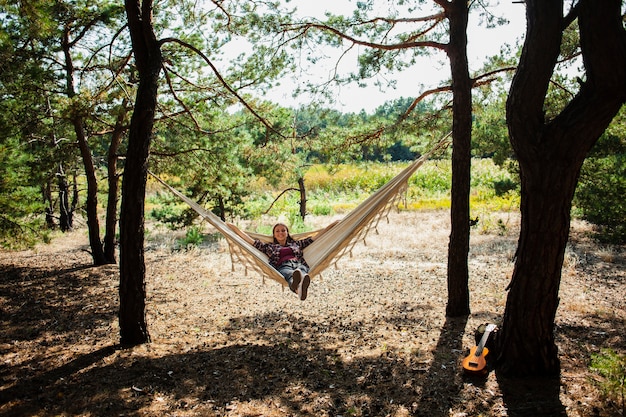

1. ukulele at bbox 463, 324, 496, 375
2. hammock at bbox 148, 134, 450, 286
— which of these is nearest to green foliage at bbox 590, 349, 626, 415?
ukulele at bbox 463, 324, 496, 375

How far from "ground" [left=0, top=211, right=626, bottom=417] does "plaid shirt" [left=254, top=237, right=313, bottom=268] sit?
459mm

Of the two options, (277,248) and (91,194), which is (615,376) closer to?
(277,248)

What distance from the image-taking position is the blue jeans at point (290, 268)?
3.23 meters

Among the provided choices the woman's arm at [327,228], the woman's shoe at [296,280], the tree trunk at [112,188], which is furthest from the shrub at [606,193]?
the tree trunk at [112,188]

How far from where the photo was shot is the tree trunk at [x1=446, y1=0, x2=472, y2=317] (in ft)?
9.49

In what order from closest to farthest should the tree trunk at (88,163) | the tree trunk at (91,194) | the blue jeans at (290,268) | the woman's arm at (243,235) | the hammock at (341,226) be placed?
1. the hammock at (341,226)
2. the blue jeans at (290,268)
3. the woman's arm at (243,235)
4. the tree trunk at (88,163)
5. the tree trunk at (91,194)

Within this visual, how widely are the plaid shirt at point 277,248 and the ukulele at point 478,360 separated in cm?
161

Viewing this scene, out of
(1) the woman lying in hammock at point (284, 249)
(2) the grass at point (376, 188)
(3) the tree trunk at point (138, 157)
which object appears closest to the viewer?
(3) the tree trunk at point (138, 157)

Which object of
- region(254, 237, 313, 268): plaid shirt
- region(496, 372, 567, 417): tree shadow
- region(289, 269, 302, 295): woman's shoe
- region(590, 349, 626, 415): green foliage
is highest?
region(254, 237, 313, 268): plaid shirt

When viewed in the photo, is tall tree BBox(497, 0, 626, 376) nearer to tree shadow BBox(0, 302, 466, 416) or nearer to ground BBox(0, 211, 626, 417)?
ground BBox(0, 211, 626, 417)

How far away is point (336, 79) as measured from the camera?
12.1ft

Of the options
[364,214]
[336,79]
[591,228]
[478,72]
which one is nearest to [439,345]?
[364,214]

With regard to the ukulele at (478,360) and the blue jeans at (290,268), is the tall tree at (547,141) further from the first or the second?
the blue jeans at (290,268)

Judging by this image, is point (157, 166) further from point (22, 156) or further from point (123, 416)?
point (123, 416)
